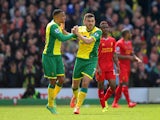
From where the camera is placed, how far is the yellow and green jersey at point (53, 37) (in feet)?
53.2

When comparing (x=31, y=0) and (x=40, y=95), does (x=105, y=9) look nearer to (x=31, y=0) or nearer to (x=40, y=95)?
(x=31, y=0)

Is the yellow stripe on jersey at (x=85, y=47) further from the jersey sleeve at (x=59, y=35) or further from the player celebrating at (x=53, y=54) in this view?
the jersey sleeve at (x=59, y=35)

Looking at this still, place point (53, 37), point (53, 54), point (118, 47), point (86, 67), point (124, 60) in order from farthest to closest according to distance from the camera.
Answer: point (124, 60), point (118, 47), point (86, 67), point (53, 54), point (53, 37)

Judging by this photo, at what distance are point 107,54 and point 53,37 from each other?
9.84ft

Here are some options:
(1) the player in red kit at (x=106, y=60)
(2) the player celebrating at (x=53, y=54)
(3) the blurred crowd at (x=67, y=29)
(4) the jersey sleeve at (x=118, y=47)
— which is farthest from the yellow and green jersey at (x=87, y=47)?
(3) the blurred crowd at (x=67, y=29)

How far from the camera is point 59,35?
16.2m

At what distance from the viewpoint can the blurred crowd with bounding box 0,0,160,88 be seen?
23859mm

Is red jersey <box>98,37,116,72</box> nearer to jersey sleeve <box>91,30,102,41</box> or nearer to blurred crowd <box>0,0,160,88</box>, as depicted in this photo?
jersey sleeve <box>91,30,102,41</box>

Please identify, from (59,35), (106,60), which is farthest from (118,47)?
(59,35)

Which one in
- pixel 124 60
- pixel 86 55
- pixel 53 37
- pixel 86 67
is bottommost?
pixel 86 67

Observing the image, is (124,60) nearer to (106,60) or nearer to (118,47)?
(118,47)

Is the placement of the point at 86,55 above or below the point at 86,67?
above

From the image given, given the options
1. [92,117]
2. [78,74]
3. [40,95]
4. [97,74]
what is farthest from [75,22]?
[92,117]

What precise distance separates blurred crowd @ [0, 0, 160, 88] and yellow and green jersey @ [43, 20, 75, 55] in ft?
22.9
